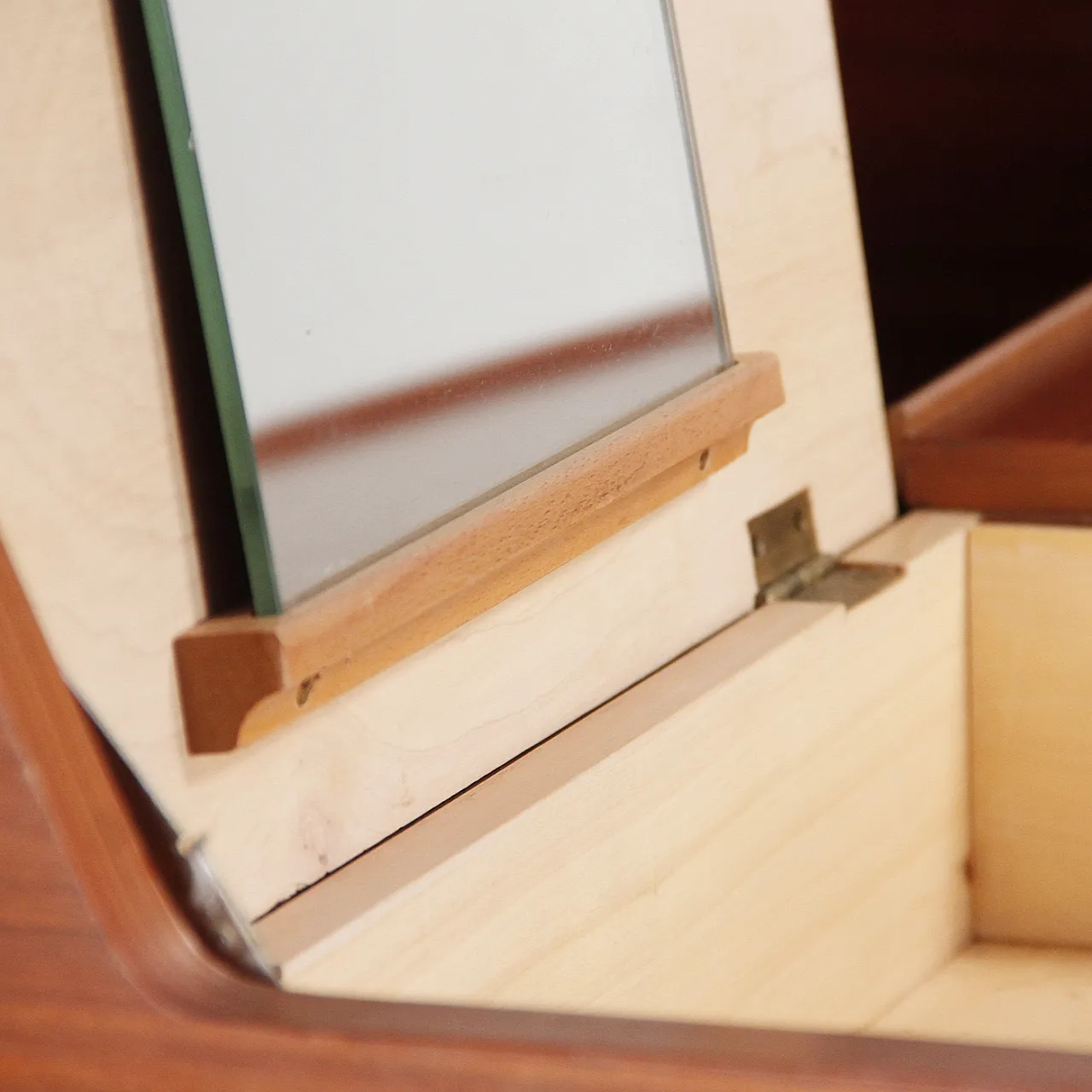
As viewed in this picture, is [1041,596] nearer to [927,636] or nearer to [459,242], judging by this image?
[927,636]

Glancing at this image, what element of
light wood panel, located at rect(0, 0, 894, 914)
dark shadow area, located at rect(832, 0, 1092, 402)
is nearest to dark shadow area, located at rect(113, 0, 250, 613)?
light wood panel, located at rect(0, 0, 894, 914)

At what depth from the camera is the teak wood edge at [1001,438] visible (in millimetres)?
922

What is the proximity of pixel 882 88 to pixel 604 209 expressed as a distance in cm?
91

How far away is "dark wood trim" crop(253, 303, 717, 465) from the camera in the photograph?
51cm

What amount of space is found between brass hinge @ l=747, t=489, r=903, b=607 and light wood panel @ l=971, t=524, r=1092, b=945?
90 mm

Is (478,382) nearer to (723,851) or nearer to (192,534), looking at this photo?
(192,534)

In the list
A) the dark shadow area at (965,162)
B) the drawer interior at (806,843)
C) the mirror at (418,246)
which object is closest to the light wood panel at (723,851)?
the drawer interior at (806,843)

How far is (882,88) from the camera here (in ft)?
4.96

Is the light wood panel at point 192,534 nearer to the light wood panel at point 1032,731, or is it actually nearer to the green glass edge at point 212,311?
the green glass edge at point 212,311

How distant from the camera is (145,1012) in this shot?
418 mm

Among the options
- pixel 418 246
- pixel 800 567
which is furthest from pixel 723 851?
pixel 418 246

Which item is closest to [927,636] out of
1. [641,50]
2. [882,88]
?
[641,50]

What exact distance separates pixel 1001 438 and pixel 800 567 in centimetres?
18

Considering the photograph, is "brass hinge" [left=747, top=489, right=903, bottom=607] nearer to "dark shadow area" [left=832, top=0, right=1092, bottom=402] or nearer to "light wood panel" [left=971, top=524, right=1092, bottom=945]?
"light wood panel" [left=971, top=524, right=1092, bottom=945]
